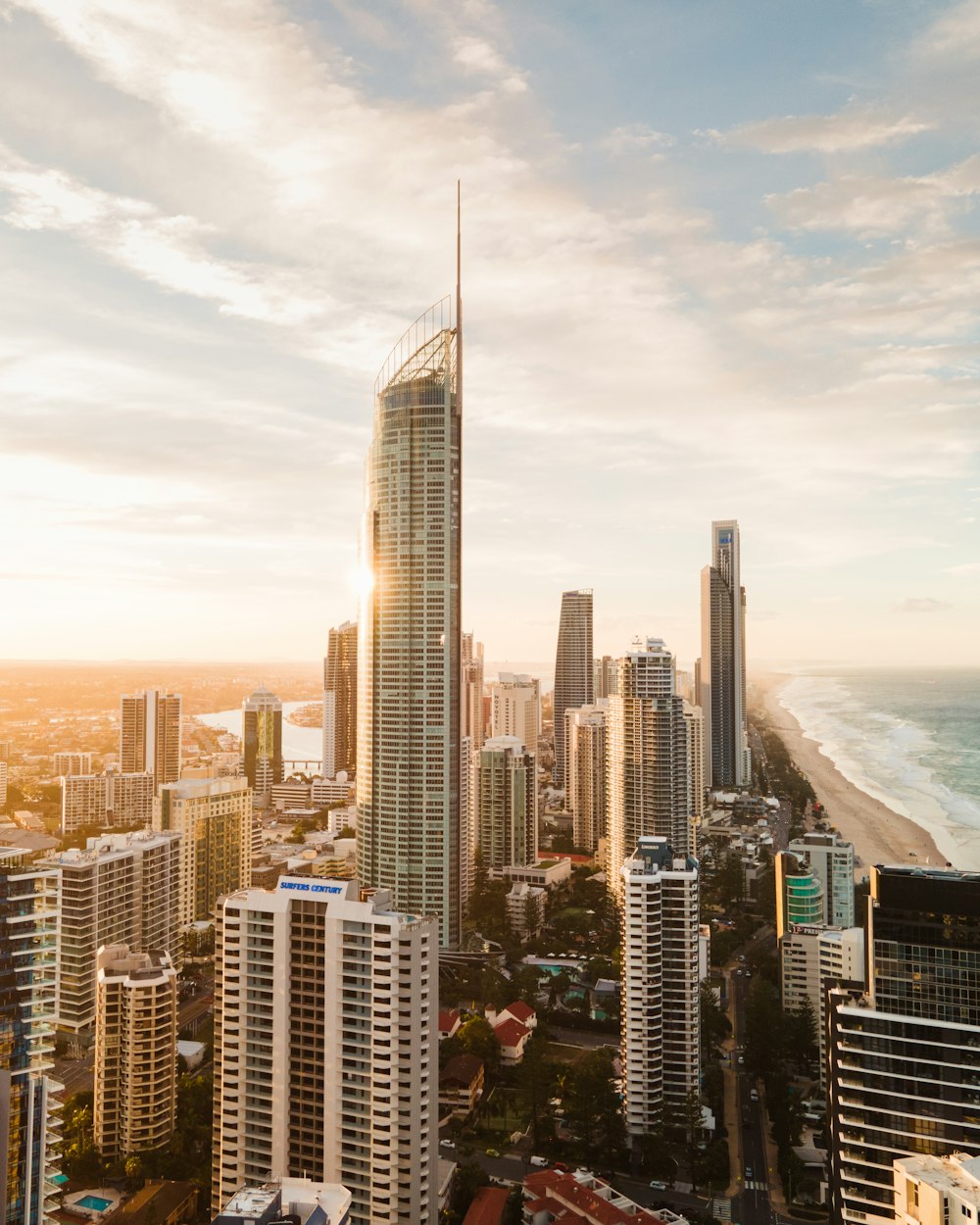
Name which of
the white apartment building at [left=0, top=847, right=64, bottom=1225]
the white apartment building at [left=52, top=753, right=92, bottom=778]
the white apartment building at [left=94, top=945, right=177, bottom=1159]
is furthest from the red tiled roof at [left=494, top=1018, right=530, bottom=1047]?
the white apartment building at [left=52, top=753, right=92, bottom=778]

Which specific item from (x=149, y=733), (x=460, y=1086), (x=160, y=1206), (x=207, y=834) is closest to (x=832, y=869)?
(x=460, y=1086)

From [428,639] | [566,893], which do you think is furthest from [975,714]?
[428,639]

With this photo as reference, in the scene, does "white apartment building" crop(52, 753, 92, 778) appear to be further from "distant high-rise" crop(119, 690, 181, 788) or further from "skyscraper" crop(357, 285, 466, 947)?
"skyscraper" crop(357, 285, 466, 947)

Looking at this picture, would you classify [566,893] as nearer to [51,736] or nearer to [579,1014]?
[579,1014]

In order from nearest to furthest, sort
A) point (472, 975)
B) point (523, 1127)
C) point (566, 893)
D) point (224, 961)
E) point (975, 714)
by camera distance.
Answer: point (224, 961) < point (523, 1127) < point (472, 975) < point (566, 893) < point (975, 714)

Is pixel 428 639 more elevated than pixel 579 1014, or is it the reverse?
pixel 428 639
